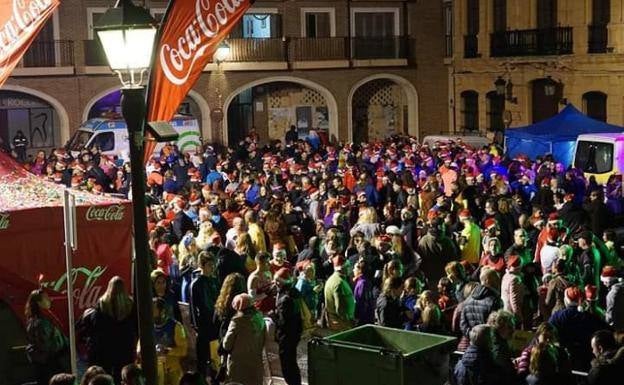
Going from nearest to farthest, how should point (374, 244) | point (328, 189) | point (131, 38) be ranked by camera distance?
1. point (131, 38)
2. point (374, 244)
3. point (328, 189)

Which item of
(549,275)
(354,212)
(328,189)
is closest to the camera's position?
(549,275)

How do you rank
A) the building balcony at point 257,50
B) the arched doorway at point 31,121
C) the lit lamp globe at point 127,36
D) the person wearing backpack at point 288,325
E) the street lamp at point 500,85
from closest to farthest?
the lit lamp globe at point 127,36, the person wearing backpack at point 288,325, the arched doorway at point 31,121, the street lamp at point 500,85, the building balcony at point 257,50

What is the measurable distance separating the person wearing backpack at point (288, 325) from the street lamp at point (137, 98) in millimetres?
3413

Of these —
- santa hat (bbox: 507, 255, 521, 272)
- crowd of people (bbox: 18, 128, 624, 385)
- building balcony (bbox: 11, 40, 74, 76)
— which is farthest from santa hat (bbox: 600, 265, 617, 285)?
building balcony (bbox: 11, 40, 74, 76)

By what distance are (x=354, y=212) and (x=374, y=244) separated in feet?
10.0

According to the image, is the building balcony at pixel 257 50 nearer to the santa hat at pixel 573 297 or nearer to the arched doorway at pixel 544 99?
the arched doorway at pixel 544 99

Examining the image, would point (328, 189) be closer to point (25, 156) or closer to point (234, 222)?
point (234, 222)

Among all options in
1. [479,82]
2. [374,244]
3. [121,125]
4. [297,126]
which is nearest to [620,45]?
[479,82]

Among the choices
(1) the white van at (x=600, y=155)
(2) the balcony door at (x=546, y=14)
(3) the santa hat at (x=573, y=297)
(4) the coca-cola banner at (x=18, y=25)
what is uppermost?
(2) the balcony door at (x=546, y=14)

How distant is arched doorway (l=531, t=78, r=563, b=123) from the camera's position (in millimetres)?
32750

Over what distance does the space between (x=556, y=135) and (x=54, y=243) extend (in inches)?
648

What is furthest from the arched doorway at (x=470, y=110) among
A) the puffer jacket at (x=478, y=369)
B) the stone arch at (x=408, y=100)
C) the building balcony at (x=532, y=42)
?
the puffer jacket at (x=478, y=369)

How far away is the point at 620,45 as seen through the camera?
30359mm

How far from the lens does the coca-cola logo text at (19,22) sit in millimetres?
10586
